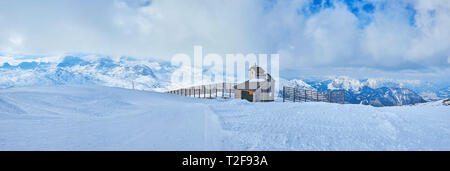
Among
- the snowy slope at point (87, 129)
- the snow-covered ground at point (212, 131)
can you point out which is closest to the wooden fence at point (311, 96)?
the snow-covered ground at point (212, 131)

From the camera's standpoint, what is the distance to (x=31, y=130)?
5828 millimetres

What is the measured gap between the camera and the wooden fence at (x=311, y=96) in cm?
1961

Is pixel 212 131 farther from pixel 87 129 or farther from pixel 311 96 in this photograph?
pixel 311 96

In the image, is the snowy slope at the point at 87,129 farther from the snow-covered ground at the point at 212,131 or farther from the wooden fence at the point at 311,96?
the wooden fence at the point at 311,96

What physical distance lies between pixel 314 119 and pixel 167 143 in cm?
578

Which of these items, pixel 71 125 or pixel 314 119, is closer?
pixel 71 125

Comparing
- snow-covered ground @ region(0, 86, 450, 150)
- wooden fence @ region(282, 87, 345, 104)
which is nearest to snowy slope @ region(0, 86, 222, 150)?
snow-covered ground @ region(0, 86, 450, 150)

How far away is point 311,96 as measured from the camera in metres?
21.3

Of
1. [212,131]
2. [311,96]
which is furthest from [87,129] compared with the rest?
[311,96]

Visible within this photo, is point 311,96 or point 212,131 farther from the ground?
point 311,96

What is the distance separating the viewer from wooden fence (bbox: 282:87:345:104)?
64.3 ft
